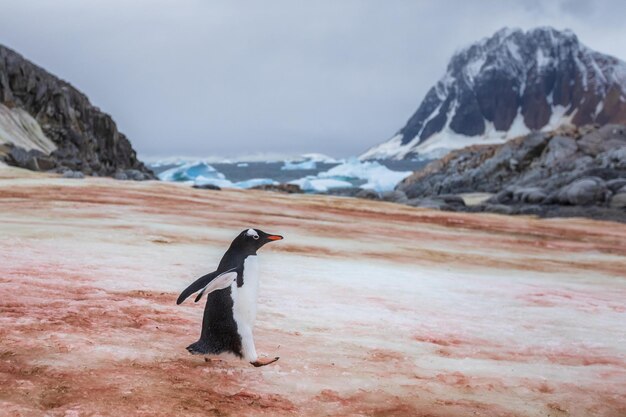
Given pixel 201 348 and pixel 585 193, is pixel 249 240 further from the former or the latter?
pixel 585 193

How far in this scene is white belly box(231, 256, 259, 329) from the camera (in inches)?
192

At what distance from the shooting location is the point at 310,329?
22.3 feet

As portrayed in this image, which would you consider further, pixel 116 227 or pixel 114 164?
pixel 114 164

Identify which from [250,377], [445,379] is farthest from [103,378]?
[445,379]

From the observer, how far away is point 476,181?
57625 millimetres

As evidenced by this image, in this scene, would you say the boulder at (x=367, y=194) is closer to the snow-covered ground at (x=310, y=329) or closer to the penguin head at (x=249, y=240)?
the snow-covered ground at (x=310, y=329)

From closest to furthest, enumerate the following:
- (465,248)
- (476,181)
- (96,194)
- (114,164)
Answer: (465,248) → (96,194) → (476,181) → (114,164)

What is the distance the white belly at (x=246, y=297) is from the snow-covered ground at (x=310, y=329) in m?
0.38

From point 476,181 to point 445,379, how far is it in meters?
54.8

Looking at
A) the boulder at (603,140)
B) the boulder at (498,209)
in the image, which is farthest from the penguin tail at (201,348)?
the boulder at (603,140)

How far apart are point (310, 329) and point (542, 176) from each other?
4800 centimetres

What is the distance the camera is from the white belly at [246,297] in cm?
488

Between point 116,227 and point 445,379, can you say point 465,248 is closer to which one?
point 116,227

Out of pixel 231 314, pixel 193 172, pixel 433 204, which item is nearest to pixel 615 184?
pixel 433 204
